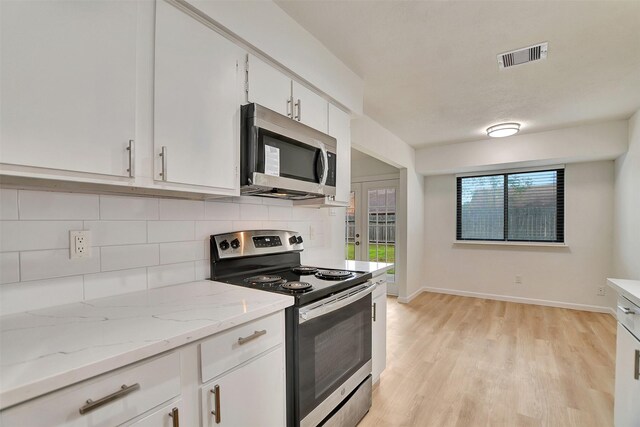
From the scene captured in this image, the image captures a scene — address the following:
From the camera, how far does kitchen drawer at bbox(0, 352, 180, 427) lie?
66 cm

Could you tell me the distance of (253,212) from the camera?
6.53 ft

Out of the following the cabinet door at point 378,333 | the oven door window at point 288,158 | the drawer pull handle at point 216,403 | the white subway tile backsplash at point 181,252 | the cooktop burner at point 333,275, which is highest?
the oven door window at point 288,158

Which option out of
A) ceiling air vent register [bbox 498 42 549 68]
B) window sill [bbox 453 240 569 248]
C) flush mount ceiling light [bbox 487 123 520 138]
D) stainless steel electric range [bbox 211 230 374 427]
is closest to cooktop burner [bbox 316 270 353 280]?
stainless steel electric range [bbox 211 230 374 427]

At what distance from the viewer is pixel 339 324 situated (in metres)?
1.67

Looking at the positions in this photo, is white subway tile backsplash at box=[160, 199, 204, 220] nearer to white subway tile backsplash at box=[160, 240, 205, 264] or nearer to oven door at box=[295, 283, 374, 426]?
white subway tile backsplash at box=[160, 240, 205, 264]

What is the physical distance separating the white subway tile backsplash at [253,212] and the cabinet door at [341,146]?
0.56 m

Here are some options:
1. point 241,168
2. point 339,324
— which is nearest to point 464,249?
point 339,324

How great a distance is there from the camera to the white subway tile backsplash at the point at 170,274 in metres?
1.44

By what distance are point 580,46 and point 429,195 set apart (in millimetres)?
3446

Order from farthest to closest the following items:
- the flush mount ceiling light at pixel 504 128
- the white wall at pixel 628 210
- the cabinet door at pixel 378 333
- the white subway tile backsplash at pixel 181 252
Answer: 1. the flush mount ceiling light at pixel 504 128
2. the white wall at pixel 628 210
3. the cabinet door at pixel 378 333
4. the white subway tile backsplash at pixel 181 252

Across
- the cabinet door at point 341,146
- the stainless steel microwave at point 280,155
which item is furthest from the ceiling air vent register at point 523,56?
the stainless steel microwave at point 280,155

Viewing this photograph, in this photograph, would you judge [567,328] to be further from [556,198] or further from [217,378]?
[217,378]

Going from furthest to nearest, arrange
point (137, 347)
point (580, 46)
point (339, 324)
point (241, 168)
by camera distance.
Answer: point (580, 46)
point (339, 324)
point (241, 168)
point (137, 347)

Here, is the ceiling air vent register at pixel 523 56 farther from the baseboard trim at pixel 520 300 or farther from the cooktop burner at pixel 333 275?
the baseboard trim at pixel 520 300
